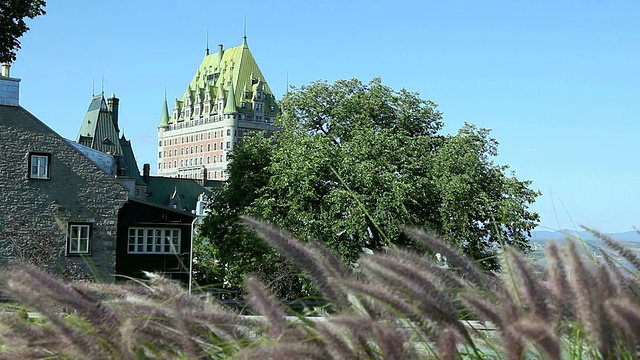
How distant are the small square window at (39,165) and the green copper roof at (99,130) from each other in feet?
269

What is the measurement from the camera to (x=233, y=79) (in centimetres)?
17288

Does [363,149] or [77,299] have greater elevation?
[363,149]

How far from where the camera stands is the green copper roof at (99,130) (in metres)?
124

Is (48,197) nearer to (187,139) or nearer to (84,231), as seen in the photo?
(84,231)

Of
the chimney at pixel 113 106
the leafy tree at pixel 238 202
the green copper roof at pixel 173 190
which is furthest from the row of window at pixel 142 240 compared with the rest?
the green copper roof at pixel 173 190

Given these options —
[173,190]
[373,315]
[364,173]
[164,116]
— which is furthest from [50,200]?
[164,116]

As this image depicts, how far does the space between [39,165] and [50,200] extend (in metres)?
1.65

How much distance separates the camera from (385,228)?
37.0 m

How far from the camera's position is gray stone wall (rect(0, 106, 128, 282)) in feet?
133

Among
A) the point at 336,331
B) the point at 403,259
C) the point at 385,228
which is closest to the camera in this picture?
the point at 336,331

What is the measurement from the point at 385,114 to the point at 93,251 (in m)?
14.9

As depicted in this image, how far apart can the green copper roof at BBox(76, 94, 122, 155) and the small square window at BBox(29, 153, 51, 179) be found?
269 feet

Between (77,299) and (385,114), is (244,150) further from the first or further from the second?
(77,299)

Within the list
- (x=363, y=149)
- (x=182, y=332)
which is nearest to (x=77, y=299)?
(x=182, y=332)
